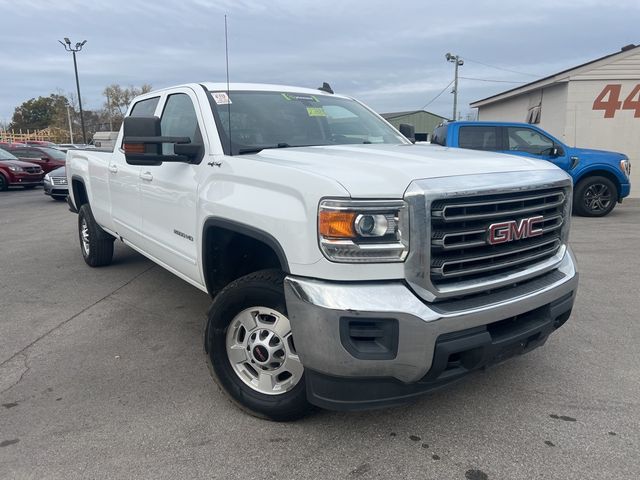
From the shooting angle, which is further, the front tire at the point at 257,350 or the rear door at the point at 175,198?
the rear door at the point at 175,198

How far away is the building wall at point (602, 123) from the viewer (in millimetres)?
14188

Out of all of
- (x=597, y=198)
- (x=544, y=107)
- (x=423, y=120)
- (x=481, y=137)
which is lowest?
(x=597, y=198)

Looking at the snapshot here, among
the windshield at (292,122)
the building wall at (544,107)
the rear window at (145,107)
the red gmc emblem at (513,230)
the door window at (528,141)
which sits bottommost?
the red gmc emblem at (513,230)

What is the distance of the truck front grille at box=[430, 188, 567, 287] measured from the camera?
7.97 ft

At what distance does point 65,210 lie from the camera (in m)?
13.2

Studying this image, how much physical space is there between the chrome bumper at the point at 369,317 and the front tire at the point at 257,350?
309 millimetres

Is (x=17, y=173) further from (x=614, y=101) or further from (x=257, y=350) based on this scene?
(x=614, y=101)

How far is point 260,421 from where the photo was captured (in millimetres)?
2961

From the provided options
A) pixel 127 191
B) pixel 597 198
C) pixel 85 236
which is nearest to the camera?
pixel 127 191

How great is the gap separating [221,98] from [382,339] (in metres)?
2.27

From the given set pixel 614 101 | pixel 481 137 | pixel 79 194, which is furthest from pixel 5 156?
pixel 614 101

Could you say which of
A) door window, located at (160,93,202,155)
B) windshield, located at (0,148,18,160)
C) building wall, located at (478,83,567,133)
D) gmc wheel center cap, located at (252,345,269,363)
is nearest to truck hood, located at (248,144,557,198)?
door window, located at (160,93,202,155)

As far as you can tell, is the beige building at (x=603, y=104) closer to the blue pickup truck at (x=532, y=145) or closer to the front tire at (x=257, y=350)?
the blue pickup truck at (x=532, y=145)

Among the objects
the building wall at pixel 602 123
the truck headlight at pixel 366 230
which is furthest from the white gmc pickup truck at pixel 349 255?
the building wall at pixel 602 123
